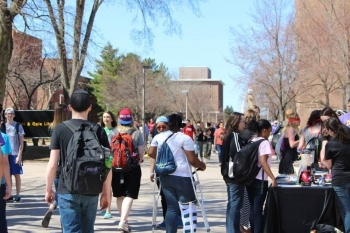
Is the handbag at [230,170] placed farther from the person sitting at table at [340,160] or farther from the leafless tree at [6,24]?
the leafless tree at [6,24]

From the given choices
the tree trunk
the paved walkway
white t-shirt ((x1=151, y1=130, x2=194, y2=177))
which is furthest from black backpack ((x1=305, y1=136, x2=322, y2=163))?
the tree trunk

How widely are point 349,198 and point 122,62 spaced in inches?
2372

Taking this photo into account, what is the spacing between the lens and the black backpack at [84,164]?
189 inches

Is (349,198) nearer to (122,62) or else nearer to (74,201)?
(74,201)

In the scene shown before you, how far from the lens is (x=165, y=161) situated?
6.95m

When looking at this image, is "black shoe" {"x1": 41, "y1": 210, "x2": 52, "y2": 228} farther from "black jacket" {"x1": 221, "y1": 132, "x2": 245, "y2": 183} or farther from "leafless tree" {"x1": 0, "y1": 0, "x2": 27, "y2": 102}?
"leafless tree" {"x1": 0, "y1": 0, "x2": 27, "y2": 102}

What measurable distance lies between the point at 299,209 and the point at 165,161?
192 cm

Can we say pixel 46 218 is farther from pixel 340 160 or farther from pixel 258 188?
pixel 340 160

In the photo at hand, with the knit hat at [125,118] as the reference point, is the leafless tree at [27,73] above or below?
above

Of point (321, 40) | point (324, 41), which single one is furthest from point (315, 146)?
point (321, 40)

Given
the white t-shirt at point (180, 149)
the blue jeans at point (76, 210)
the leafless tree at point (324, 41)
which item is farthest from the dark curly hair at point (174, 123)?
the leafless tree at point (324, 41)

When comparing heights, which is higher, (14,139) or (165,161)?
(14,139)

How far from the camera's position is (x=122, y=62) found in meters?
66.3

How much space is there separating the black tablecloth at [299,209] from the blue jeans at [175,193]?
45.9 inches
